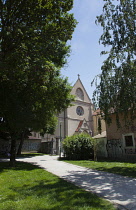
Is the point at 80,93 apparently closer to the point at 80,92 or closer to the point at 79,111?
the point at 80,92

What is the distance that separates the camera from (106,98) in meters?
10.8

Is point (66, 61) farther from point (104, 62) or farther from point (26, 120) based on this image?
point (26, 120)

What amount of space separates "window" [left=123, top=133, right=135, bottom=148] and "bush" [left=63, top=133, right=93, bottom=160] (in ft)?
12.1

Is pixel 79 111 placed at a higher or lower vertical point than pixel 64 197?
higher

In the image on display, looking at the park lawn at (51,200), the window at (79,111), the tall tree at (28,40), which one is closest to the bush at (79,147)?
the tall tree at (28,40)

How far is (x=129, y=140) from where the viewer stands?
17.6 m

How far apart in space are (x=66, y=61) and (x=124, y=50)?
15.0 ft

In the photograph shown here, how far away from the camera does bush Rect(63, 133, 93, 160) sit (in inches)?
721

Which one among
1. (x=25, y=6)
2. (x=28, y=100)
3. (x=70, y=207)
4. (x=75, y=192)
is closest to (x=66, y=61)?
(x=28, y=100)

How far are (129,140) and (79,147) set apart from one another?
209 inches

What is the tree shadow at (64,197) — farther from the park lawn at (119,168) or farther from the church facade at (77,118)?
the church facade at (77,118)

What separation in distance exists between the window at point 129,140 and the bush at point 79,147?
146 inches

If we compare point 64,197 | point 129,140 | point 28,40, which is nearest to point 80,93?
point 129,140

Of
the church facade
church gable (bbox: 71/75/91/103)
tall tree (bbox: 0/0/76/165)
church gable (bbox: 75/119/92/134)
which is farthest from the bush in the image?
church gable (bbox: 71/75/91/103)
